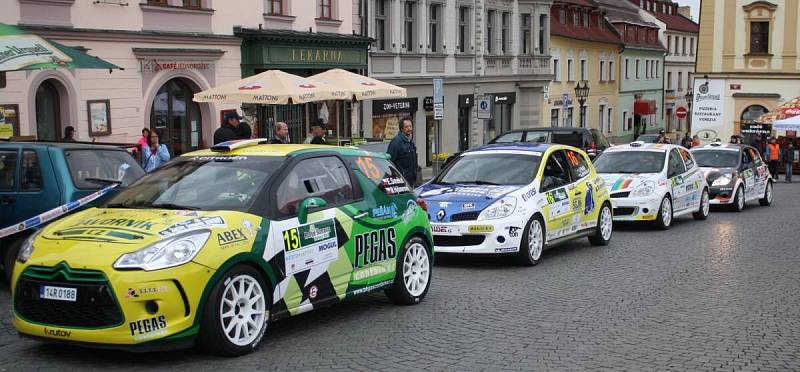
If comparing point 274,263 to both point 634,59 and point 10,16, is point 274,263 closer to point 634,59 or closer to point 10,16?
point 10,16

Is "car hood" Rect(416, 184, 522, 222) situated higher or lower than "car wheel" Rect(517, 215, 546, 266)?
higher

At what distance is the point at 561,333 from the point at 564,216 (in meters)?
5.33

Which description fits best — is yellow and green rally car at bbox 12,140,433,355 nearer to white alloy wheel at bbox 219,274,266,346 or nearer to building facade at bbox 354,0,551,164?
white alloy wheel at bbox 219,274,266,346

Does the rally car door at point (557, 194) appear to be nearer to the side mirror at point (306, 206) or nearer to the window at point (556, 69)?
the side mirror at point (306, 206)

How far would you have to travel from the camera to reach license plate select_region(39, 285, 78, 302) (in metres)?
6.91

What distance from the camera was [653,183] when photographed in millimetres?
18031

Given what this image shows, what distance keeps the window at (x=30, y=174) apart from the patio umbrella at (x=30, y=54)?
2382 mm

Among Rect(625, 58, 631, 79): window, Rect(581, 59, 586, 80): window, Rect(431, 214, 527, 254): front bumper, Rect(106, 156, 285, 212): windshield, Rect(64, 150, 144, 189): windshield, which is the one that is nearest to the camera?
Rect(106, 156, 285, 212): windshield

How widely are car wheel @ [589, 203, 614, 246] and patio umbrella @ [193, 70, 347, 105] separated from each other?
21.7ft

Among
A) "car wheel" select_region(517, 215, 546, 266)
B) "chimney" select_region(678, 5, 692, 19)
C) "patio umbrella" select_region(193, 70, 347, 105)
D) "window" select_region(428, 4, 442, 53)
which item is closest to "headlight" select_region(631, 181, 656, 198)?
"car wheel" select_region(517, 215, 546, 266)

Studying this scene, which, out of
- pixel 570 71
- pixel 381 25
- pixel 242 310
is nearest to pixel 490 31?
pixel 381 25

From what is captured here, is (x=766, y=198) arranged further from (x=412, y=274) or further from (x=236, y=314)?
(x=236, y=314)

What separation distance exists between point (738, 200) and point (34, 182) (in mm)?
17449

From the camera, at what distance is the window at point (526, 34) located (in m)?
47.1
